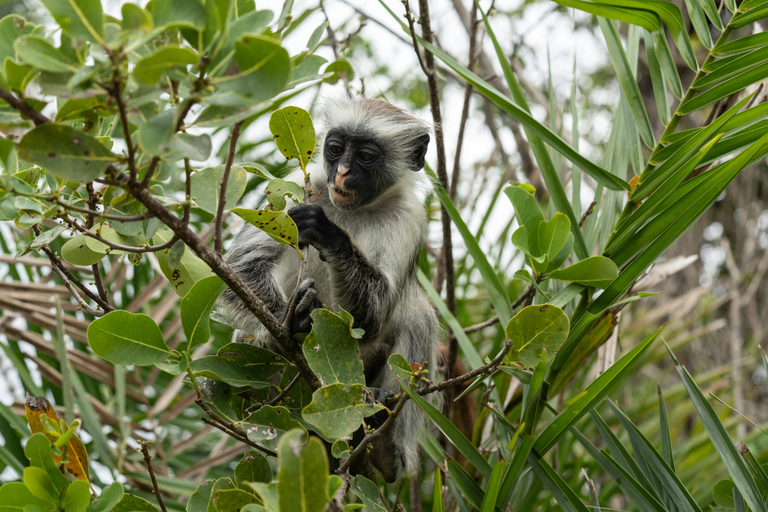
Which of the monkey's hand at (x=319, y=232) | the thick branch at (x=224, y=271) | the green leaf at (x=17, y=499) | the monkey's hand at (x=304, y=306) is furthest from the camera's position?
the monkey's hand at (x=319, y=232)

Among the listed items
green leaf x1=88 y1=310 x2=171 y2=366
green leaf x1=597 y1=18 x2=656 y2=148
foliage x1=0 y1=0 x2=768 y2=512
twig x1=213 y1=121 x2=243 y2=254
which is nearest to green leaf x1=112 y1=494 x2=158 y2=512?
foliage x1=0 y1=0 x2=768 y2=512

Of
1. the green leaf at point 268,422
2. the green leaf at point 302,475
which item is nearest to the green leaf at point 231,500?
the green leaf at point 268,422

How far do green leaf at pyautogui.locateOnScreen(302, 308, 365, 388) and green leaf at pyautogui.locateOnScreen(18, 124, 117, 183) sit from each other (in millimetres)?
530

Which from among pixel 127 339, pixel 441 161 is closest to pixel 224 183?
pixel 127 339

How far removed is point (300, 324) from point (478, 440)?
2.42ft

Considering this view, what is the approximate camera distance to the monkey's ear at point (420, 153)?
2.80 meters

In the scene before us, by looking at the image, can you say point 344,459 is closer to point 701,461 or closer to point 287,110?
point 287,110

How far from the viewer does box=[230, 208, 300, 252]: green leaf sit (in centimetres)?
110

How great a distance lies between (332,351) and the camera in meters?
1.23

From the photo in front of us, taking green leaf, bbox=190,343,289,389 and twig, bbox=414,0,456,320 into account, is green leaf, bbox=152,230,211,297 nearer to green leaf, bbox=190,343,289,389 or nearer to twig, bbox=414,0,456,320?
green leaf, bbox=190,343,289,389

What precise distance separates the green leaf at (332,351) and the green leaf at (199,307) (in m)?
0.19

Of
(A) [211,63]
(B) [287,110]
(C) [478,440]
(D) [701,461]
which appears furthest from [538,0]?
(A) [211,63]

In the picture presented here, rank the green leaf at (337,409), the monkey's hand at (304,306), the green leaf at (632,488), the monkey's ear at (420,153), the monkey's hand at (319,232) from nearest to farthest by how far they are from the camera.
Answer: the green leaf at (337,409)
the green leaf at (632,488)
the monkey's hand at (304,306)
the monkey's hand at (319,232)
the monkey's ear at (420,153)

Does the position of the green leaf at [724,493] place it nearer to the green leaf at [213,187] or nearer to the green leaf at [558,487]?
the green leaf at [558,487]
